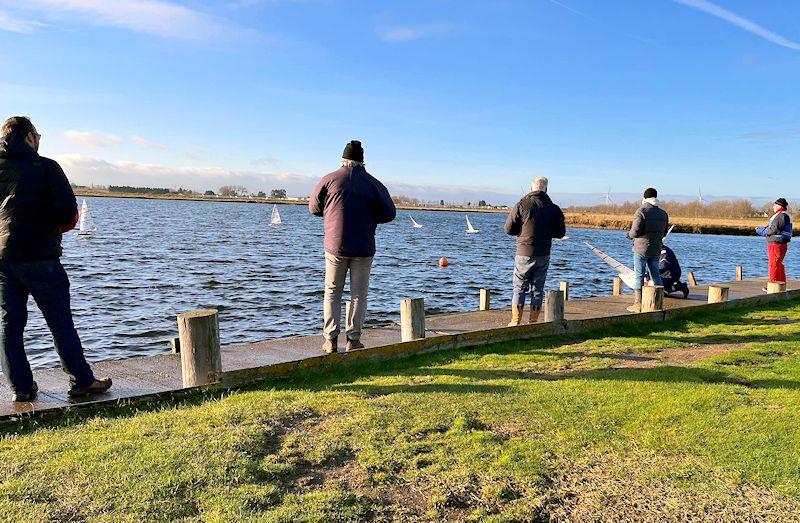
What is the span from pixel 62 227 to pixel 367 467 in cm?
354

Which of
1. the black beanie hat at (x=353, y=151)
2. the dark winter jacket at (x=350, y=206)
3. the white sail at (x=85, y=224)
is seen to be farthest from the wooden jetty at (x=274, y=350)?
the white sail at (x=85, y=224)

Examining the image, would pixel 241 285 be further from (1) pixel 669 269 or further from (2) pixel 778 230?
(2) pixel 778 230

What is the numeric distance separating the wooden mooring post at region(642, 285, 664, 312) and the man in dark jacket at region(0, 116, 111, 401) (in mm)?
8906

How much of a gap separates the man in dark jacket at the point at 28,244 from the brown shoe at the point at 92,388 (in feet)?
0.53

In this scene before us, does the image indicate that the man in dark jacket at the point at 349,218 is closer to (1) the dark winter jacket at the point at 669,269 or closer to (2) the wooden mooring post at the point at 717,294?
(2) the wooden mooring post at the point at 717,294

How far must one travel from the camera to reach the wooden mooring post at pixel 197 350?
239 inches

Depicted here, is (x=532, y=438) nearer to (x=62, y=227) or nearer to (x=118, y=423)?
(x=118, y=423)

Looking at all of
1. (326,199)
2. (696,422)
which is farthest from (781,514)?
(326,199)

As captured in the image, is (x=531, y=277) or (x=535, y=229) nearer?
(x=535, y=229)

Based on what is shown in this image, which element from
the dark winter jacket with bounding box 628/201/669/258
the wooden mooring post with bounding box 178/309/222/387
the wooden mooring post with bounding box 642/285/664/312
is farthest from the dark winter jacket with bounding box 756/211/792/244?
the wooden mooring post with bounding box 178/309/222/387

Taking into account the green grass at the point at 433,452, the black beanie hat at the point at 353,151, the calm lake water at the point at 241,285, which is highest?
the black beanie hat at the point at 353,151

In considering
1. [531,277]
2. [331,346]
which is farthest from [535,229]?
[331,346]

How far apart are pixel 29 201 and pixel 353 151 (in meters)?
3.28

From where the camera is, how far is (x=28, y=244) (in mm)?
5234
